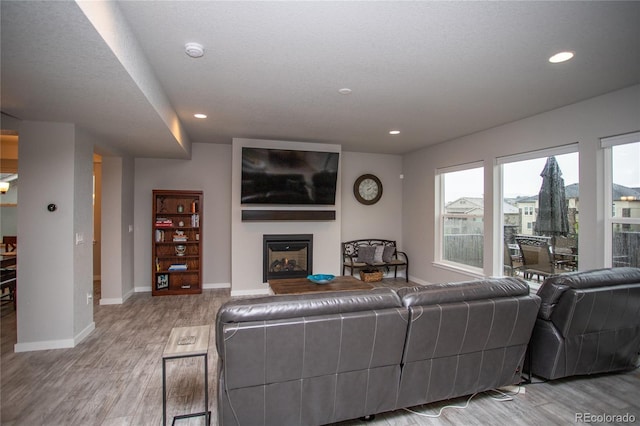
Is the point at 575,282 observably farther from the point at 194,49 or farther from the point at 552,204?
the point at 194,49

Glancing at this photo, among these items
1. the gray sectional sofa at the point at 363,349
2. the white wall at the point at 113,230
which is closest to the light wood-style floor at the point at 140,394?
the gray sectional sofa at the point at 363,349

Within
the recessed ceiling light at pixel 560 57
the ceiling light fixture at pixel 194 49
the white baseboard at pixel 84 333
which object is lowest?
the white baseboard at pixel 84 333

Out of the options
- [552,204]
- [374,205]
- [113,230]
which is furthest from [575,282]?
[113,230]

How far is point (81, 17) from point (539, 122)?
4.49 metres

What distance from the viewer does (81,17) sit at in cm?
147

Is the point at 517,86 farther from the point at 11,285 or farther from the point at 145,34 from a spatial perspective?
the point at 11,285

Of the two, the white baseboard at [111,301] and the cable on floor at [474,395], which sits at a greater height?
the white baseboard at [111,301]

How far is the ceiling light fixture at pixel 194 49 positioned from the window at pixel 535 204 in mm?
3927

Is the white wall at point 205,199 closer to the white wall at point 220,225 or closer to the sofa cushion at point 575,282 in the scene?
the white wall at point 220,225

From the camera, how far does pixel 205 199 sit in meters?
5.65

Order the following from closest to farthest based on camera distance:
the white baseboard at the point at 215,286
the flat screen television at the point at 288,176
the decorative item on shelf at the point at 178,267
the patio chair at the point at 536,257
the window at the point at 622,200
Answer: the window at the point at 622,200
the patio chair at the point at 536,257
the flat screen television at the point at 288,176
the decorative item on shelf at the point at 178,267
the white baseboard at the point at 215,286

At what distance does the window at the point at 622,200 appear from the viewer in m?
3.08

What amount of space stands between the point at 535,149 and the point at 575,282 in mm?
2221
